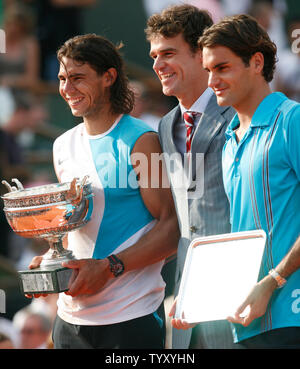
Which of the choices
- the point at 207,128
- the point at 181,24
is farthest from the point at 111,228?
the point at 181,24

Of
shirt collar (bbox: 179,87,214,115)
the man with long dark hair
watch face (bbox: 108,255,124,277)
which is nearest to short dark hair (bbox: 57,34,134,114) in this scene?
the man with long dark hair

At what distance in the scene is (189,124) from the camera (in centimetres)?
273

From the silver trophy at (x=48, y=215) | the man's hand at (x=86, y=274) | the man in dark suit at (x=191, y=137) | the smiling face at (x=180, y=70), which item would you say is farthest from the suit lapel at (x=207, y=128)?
the man's hand at (x=86, y=274)

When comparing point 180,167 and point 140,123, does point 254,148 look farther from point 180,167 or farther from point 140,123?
point 140,123

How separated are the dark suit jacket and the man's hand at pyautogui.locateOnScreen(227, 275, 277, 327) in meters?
0.43

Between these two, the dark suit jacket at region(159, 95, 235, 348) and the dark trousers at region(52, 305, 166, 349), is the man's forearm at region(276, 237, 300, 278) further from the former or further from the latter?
the dark trousers at region(52, 305, 166, 349)

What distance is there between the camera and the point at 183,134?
9.19 feet

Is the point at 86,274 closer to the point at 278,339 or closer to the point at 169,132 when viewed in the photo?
the point at 169,132

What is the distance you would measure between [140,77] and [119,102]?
4564 mm

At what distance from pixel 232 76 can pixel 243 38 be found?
12 centimetres

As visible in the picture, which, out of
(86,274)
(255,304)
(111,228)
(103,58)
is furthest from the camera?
(103,58)

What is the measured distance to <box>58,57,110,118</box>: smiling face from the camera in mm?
2871

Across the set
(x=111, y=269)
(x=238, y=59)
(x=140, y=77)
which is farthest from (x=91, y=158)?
(x=140, y=77)

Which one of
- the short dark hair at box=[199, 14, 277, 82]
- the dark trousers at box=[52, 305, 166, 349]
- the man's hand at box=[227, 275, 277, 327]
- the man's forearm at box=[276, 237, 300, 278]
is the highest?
the short dark hair at box=[199, 14, 277, 82]
